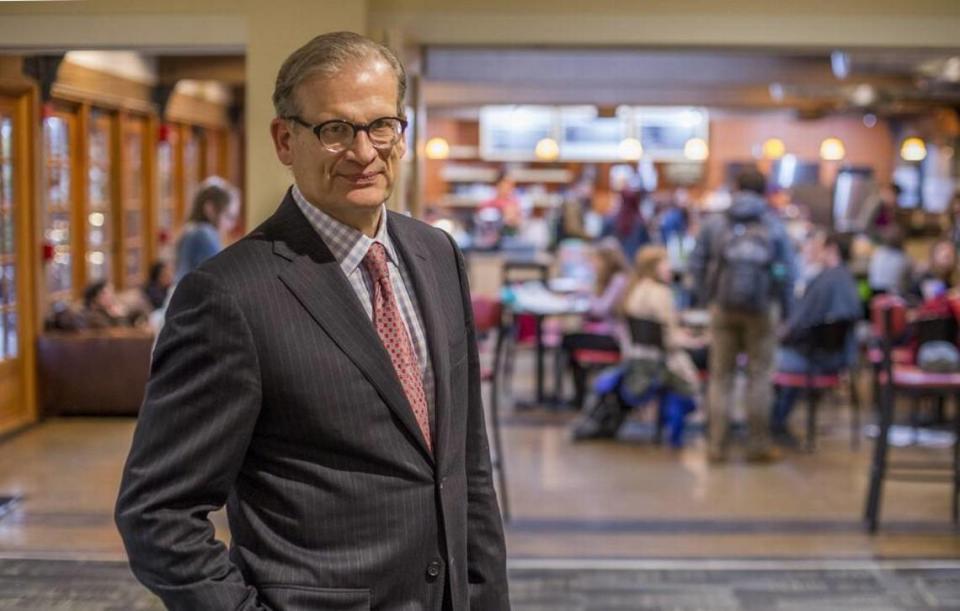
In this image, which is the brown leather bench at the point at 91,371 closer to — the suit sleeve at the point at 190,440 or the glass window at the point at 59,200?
the glass window at the point at 59,200

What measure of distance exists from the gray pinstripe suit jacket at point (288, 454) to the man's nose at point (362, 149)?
0.14m

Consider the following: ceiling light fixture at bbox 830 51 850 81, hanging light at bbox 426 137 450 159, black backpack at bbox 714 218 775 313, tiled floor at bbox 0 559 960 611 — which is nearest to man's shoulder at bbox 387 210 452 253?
tiled floor at bbox 0 559 960 611

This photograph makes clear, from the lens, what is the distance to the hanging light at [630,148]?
19984 millimetres

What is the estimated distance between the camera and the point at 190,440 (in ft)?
5.98

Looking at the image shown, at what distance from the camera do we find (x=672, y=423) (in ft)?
28.0

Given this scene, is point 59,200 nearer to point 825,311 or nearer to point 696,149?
point 825,311

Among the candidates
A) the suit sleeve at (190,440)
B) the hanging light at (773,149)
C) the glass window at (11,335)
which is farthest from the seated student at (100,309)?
the hanging light at (773,149)

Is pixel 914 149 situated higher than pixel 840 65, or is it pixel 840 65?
pixel 840 65

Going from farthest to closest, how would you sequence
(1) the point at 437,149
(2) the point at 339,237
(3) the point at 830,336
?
(1) the point at 437,149 → (3) the point at 830,336 → (2) the point at 339,237

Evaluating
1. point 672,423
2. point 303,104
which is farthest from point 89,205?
point 303,104

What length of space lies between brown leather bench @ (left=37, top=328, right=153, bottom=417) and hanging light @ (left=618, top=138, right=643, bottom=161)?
38.7 ft

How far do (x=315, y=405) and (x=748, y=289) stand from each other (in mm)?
5880

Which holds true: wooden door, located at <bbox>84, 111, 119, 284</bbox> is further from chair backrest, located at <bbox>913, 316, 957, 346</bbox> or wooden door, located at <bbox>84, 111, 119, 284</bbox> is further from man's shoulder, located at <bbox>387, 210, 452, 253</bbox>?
man's shoulder, located at <bbox>387, 210, 452, 253</bbox>

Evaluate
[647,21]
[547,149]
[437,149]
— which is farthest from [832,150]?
[647,21]
